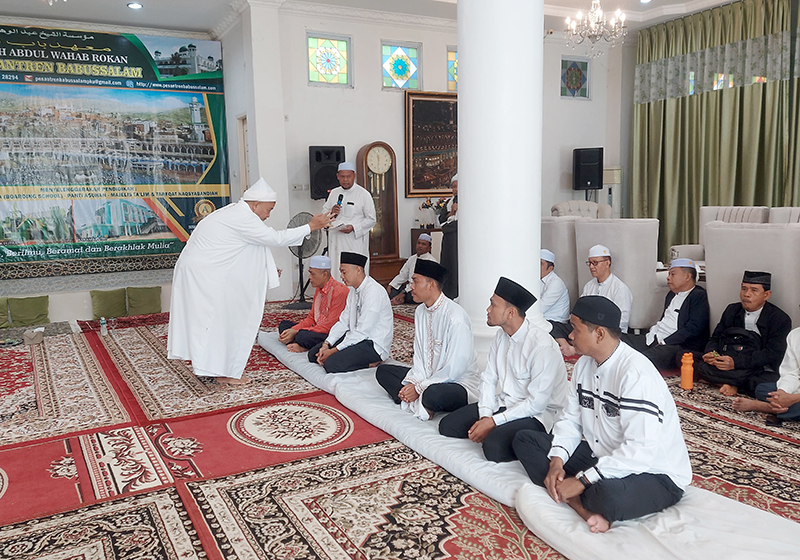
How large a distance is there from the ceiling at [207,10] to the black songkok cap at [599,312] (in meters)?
6.15

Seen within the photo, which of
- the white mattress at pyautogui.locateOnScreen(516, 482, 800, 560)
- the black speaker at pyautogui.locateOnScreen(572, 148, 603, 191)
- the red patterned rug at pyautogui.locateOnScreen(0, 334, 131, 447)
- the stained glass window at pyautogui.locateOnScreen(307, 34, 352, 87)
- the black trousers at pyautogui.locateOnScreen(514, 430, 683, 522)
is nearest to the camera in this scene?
the white mattress at pyautogui.locateOnScreen(516, 482, 800, 560)

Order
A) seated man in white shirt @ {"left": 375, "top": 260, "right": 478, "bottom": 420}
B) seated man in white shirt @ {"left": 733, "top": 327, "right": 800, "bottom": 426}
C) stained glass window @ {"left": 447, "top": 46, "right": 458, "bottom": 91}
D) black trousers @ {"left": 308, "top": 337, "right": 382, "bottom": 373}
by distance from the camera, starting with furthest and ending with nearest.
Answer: stained glass window @ {"left": 447, "top": 46, "right": 458, "bottom": 91}, black trousers @ {"left": 308, "top": 337, "right": 382, "bottom": 373}, seated man in white shirt @ {"left": 375, "top": 260, "right": 478, "bottom": 420}, seated man in white shirt @ {"left": 733, "top": 327, "right": 800, "bottom": 426}

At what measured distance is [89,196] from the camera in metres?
7.94

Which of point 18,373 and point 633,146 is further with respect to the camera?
point 633,146

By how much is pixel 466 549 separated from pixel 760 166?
7326 millimetres

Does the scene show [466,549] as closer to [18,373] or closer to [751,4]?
[18,373]

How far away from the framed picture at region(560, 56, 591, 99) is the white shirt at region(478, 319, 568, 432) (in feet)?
24.0

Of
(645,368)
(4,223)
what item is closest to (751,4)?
(645,368)

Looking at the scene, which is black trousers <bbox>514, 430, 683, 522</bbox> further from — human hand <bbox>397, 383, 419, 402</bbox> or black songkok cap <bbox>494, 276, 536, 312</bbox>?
human hand <bbox>397, 383, 419, 402</bbox>

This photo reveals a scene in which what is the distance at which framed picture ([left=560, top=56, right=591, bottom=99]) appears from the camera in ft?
30.6

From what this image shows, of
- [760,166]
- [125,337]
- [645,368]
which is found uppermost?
[760,166]

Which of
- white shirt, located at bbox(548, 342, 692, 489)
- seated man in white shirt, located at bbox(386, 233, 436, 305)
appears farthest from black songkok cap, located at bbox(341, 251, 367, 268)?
seated man in white shirt, located at bbox(386, 233, 436, 305)

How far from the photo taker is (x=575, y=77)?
30.8 ft

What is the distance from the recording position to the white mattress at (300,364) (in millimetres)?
3977
